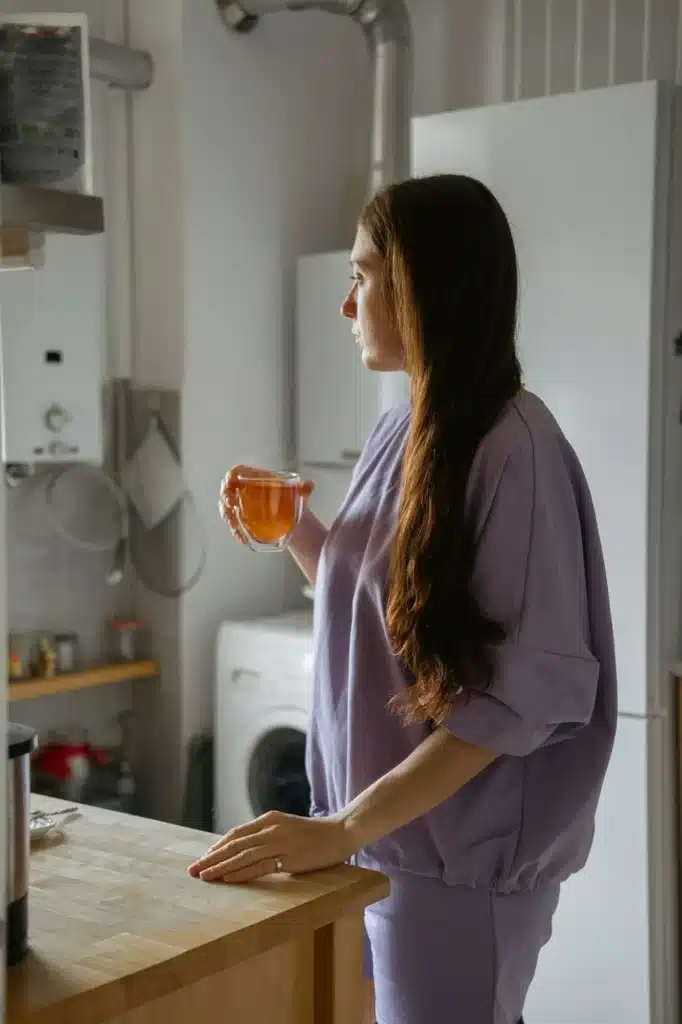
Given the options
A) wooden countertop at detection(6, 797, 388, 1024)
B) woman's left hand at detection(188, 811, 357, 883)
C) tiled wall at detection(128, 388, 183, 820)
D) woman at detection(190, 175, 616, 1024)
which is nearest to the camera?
wooden countertop at detection(6, 797, 388, 1024)

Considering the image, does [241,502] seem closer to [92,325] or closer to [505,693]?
[505,693]

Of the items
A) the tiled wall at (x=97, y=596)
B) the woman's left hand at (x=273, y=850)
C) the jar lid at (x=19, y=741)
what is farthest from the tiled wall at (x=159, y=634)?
the jar lid at (x=19, y=741)

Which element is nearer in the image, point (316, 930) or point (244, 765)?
point (316, 930)

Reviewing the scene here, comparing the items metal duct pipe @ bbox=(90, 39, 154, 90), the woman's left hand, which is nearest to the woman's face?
the woman's left hand

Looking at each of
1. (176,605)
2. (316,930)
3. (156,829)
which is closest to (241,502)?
(156,829)

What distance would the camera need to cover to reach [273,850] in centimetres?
121

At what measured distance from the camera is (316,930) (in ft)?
3.80

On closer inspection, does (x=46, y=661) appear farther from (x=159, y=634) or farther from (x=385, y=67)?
(x=385, y=67)

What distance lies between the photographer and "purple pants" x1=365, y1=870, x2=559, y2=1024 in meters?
1.40

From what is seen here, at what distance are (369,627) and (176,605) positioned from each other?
7.03 ft

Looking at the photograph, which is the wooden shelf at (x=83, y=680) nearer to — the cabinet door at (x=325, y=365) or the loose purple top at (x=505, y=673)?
the cabinet door at (x=325, y=365)

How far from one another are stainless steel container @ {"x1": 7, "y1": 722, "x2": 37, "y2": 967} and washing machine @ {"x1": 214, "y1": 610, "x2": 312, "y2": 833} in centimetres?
215

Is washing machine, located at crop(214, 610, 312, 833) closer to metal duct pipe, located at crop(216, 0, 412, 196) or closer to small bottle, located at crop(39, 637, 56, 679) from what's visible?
small bottle, located at crop(39, 637, 56, 679)

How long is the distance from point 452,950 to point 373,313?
70 cm
